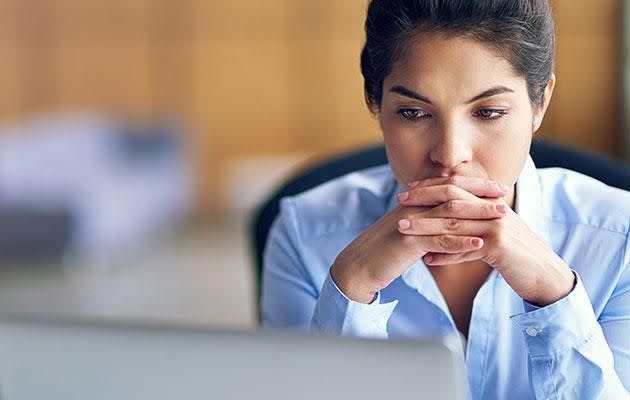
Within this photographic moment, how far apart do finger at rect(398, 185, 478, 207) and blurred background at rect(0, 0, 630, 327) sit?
334 cm

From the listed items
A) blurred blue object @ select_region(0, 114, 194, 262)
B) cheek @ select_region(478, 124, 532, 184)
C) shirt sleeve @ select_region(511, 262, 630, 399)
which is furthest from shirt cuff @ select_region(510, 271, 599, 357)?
blurred blue object @ select_region(0, 114, 194, 262)

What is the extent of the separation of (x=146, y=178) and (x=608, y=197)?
3700 millimetres

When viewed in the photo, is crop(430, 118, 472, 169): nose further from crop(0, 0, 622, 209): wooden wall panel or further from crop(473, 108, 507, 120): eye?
crop(0, 0, 622, 209): wooden wall panel

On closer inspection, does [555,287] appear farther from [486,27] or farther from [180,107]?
[180,107]

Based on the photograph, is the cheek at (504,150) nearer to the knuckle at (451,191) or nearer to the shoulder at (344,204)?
the knuckle at (451,191)

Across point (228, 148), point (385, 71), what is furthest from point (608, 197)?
point (228, 148)

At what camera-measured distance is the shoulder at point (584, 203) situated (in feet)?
2.95

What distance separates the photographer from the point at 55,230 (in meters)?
3.91

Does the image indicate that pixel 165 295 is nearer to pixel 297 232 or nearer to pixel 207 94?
pixel 207 94

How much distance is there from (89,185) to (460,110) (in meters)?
3.50

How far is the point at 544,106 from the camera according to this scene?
80 cm

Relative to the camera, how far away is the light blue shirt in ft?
2.61

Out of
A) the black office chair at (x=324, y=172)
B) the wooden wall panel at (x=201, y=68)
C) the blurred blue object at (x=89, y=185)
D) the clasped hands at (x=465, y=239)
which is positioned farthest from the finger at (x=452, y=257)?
the wooden wall panel at (x=201, y=68)

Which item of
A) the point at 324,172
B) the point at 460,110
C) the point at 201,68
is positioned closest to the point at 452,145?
the point at 460,110
